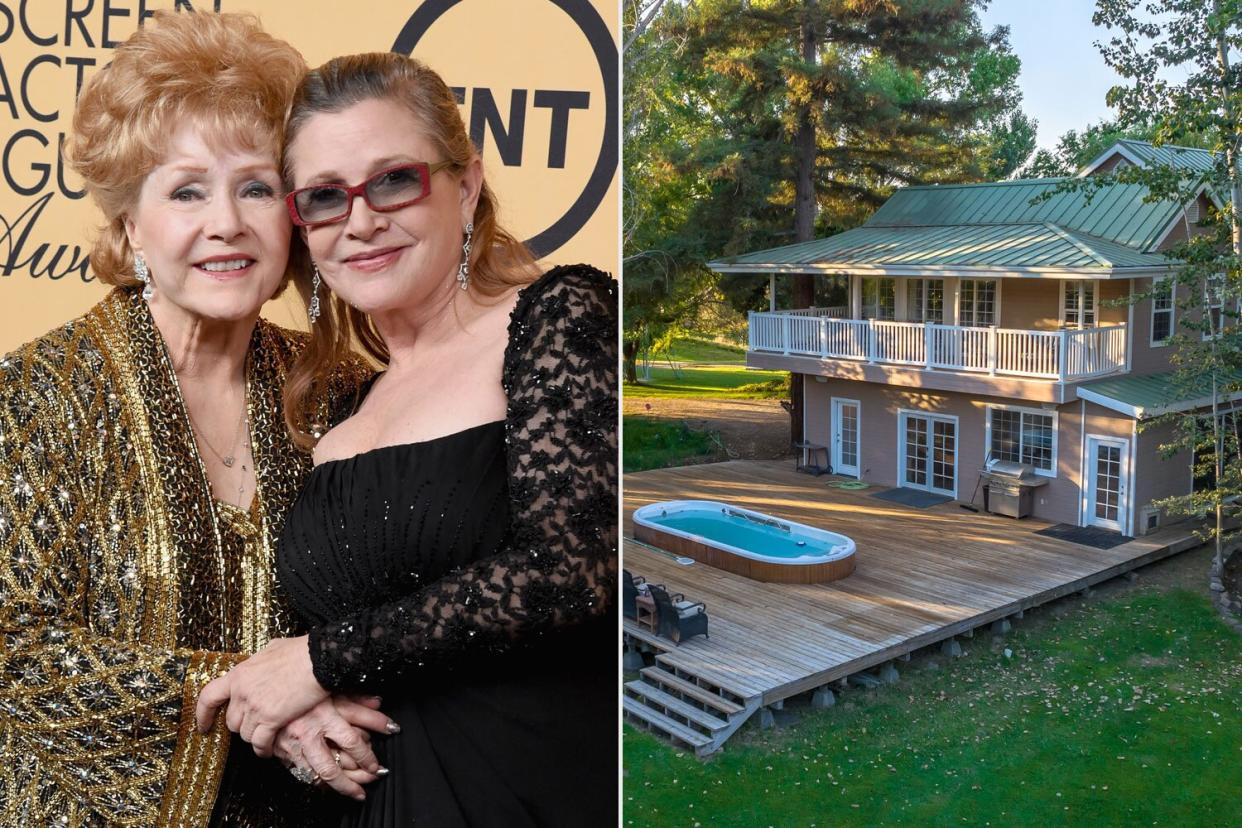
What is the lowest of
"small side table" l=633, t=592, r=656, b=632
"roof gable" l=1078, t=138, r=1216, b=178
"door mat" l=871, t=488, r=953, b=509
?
"small side table" l=633, t=592, r=656, b=632

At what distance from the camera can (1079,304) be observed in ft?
6.20

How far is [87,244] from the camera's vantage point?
1452 mm

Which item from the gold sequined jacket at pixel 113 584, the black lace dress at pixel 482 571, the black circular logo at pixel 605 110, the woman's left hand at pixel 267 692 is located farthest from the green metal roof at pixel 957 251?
the woman's left hand at pixel 267 692

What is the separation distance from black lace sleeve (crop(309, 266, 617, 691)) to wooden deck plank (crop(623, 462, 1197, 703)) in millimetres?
1461

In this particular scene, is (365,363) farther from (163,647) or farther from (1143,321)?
(1143,321)

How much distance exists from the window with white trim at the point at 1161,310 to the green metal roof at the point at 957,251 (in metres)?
0.04

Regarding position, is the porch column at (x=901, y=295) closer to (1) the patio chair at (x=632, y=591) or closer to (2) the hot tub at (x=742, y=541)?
(2) the hot tub at (x=742, y=541)

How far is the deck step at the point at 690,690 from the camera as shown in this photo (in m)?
2.32

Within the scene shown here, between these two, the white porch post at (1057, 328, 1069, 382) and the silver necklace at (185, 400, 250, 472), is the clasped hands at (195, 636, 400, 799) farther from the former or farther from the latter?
the white porch post at (1057, 328, 1069, 382)

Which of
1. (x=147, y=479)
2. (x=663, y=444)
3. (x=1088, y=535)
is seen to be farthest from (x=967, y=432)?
(x=147, y=479)

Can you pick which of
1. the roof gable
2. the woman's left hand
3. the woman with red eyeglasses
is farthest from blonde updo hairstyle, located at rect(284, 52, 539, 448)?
the roof gable

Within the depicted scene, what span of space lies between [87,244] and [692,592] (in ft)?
4.81

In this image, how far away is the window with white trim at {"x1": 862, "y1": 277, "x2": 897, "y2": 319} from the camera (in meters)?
2.05

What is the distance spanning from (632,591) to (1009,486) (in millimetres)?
855
